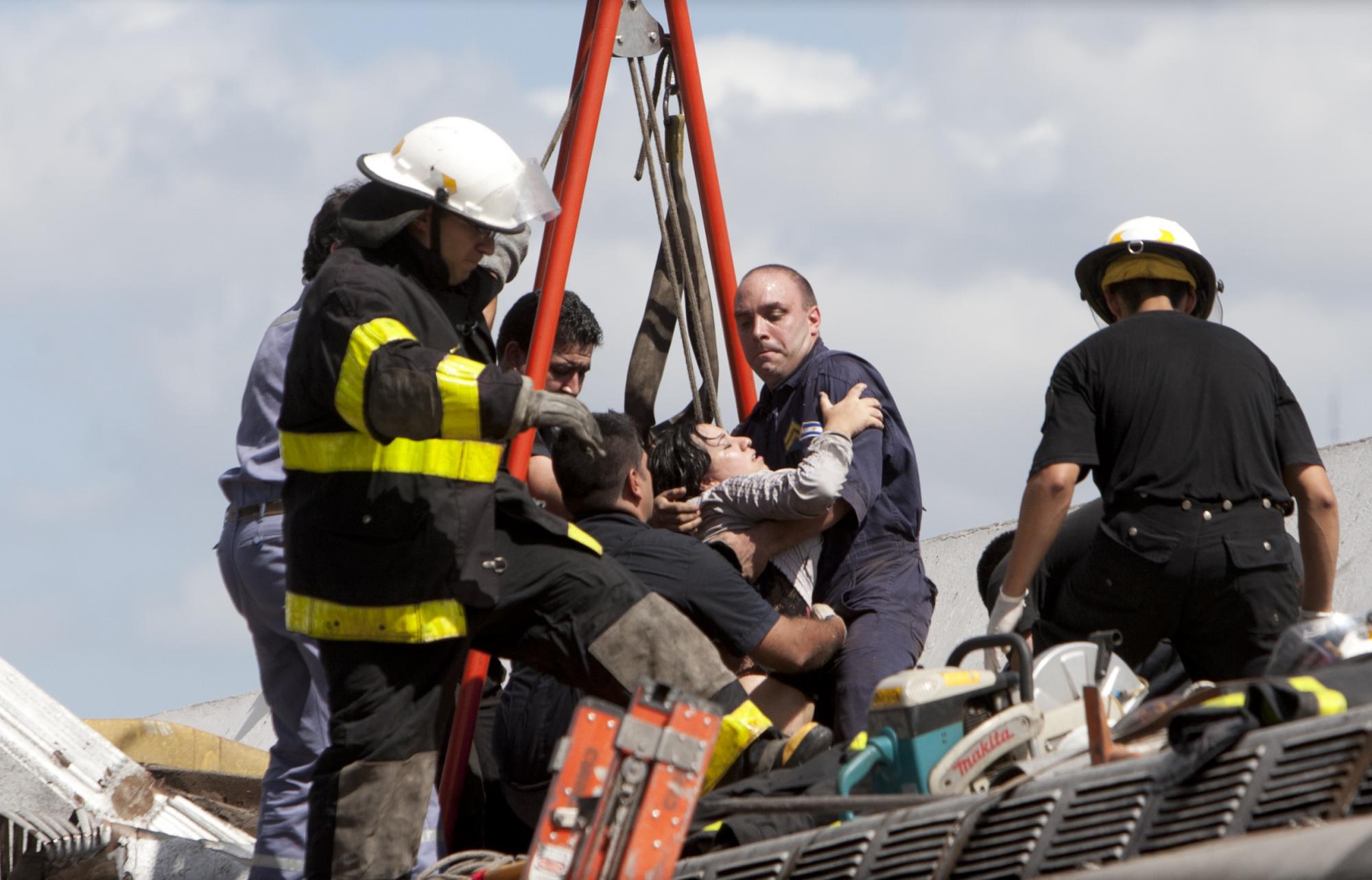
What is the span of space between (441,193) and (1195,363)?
1.97m

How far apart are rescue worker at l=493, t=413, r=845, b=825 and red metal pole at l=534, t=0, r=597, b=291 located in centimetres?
101

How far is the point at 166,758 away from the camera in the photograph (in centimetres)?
620

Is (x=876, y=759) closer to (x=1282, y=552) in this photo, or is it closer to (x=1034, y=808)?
(x=1034, y=808)

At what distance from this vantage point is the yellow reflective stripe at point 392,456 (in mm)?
3697

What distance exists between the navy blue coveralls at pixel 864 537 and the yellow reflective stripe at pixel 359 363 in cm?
165

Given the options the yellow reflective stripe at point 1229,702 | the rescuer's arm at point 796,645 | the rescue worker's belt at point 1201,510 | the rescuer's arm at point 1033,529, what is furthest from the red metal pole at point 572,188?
the yellow reflective stripe at point 1229,702

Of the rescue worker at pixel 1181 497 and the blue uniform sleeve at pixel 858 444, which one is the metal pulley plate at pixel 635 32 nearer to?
the blue uniform sleeve at pixel 858 444

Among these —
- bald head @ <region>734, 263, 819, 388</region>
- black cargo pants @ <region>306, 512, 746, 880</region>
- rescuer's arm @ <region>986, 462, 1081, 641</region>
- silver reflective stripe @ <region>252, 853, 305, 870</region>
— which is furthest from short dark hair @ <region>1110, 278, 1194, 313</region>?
silver reflective stripe @ <region>252, 853, 305, 870</region>

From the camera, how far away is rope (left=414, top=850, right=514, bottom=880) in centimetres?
363

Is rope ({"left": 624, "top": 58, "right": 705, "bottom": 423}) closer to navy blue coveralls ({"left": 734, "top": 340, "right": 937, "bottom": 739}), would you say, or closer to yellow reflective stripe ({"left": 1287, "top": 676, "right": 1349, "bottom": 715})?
navy blue coveralls ({"left": 734, "top": 340, "right": 937, "bottom": 739})

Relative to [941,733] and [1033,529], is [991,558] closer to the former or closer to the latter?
[1033,529]

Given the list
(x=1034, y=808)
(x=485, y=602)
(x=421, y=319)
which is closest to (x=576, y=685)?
(x=485, y=602)

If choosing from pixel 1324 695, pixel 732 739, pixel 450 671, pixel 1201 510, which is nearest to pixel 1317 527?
pixel 1201 510

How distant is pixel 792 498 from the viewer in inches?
187
